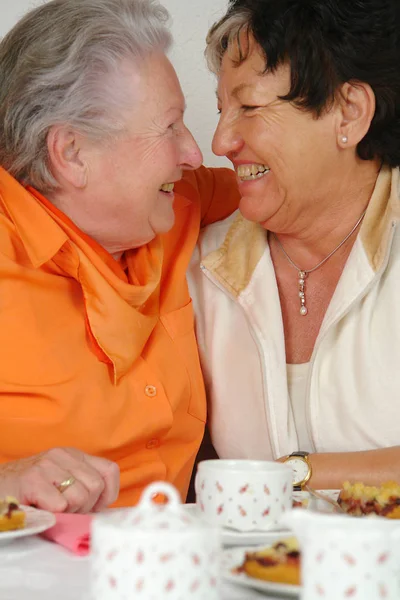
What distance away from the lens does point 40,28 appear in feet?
5.74

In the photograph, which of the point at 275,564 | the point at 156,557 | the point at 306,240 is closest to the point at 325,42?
the point at 306,240

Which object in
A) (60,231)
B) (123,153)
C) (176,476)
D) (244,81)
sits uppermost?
(244,81)

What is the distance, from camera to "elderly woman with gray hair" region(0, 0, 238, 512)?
1.62 meters

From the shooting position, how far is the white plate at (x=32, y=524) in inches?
39.4

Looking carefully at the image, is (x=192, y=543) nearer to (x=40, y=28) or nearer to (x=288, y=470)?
(x=288, y=470)

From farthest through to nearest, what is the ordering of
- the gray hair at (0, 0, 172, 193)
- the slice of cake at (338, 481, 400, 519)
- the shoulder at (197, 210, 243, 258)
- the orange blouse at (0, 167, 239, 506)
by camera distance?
Answer: the shoulder at (197, 210, 243, 258) → the gray hair at (0, 0, 172, 193) → the orange blouse at (0, 167, 239, 506) → the slice of cake at (338, 481, 400, 519)

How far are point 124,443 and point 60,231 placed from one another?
42cm

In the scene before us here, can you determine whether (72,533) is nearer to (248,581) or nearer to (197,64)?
(248,581)

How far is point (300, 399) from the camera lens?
6.08ft

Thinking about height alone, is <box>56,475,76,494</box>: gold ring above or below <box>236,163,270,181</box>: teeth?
below

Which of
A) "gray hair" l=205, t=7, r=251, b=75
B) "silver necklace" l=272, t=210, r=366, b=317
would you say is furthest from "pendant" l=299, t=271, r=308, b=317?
"gray hair" l=205, t=7, r=251, b=75

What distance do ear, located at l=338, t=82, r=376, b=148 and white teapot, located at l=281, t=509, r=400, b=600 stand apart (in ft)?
4.22

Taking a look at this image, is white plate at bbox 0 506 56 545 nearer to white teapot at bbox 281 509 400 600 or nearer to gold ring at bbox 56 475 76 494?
gold ring at bbox 56 475 76 494

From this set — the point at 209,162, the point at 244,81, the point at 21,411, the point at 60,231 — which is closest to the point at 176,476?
the point at 21,411
